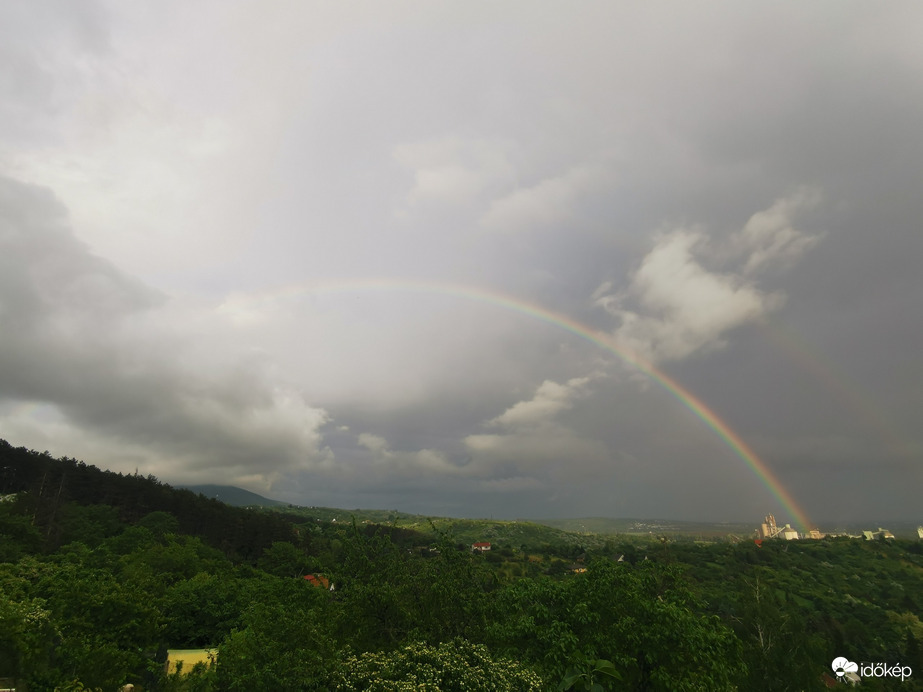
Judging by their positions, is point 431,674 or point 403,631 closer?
point 431,674

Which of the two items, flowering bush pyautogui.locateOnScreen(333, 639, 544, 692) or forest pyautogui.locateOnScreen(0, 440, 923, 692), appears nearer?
flowering bush pyautogui.locateOnScreen(333, 639, 544, 692)

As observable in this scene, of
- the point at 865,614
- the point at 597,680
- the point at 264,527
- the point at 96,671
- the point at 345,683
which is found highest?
the point at 345,683

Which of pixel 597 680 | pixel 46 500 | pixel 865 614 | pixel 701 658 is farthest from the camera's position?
pixel 865 614

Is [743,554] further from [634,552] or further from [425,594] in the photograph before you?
[425,594]

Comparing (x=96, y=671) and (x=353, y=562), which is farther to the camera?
(x=353, y=562)

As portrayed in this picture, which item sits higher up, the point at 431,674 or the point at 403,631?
the point at 431,674

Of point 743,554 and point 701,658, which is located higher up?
point 701,658

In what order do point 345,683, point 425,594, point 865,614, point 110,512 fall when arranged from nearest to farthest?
1. point 345,683
2. point 425,594
3. point 110,512
4. point 865,614

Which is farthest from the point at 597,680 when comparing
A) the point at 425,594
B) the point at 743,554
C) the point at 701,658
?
the point at 743,554

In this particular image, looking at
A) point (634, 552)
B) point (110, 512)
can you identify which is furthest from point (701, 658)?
point (634, 552)

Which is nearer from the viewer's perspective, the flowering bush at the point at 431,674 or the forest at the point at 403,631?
the flowering bush at the point at 431,674

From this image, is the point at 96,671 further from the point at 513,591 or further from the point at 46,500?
the point at 46,500
